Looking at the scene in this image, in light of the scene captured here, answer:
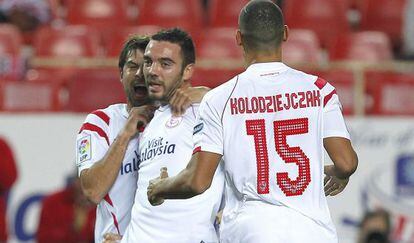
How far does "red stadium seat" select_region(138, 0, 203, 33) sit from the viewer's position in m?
13.0

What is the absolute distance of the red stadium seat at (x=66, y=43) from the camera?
1218cm

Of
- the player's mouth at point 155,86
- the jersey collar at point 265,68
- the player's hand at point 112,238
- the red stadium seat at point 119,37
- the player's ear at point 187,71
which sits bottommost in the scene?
the player's hand at point 112,238

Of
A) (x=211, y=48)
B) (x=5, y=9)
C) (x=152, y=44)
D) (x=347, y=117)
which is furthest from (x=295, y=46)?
(x=152, y=44)

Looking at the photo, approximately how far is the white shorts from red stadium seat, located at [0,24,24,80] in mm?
6480

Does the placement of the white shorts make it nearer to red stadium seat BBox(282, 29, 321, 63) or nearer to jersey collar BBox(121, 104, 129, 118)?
jersey collar BBox(121, 104, 129, 118)

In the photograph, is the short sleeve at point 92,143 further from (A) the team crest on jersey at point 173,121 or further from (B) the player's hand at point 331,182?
(B) the player's hand at point 331,182

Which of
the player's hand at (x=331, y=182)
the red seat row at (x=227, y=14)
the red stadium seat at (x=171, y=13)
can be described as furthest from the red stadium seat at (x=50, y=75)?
the player's hand at (x=331, y=182)

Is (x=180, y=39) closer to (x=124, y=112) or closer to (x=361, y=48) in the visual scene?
(x=124, y=112)

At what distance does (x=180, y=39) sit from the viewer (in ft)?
18.6

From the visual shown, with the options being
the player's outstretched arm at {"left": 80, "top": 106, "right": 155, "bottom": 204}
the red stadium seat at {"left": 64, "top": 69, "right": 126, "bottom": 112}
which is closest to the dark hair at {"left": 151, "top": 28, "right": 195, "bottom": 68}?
the player's outstretched arm at {"left": 80, "top": 106, "right": 155, "bottom": 204}

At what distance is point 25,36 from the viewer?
1293cm

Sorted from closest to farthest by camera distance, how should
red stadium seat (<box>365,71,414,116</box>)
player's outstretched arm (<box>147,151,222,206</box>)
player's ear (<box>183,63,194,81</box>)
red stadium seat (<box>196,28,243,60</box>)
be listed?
player's outstretched arm (<box>147,151,222,206</box>) → player's ear (<box>183,63,194,81</box>) → red stadium seat (<box>365,71,414,116</box>) → red stadium seat (<box>196,28,243,60</box>)

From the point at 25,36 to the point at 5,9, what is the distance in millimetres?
375

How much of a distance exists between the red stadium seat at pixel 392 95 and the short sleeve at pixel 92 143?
4.77 m
